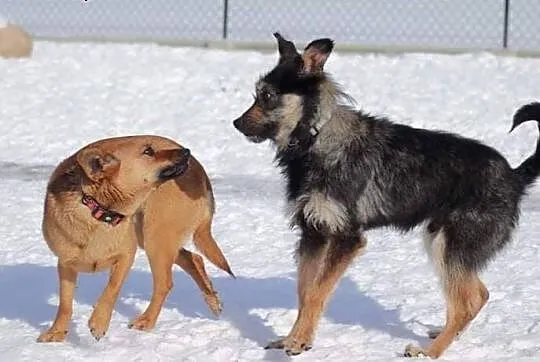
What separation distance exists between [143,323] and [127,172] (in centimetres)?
98

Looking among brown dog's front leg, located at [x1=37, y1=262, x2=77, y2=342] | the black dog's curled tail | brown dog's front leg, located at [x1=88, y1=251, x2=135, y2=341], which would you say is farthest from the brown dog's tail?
the black dog's curled tail

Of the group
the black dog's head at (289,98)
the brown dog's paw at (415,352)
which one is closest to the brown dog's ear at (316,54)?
the black dog's head at (289,98)

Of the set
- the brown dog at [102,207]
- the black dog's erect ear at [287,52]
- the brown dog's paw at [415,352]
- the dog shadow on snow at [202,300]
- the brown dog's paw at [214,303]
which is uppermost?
the black dog's erect ear at [287,52]

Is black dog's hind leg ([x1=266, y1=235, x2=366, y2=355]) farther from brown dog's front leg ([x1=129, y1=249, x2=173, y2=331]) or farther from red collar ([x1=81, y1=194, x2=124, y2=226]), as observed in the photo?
red collar ([x1=81, y1=194, x2=124, y2=226])

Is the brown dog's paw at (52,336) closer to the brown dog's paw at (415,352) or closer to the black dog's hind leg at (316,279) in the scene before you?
the black dog's hind leg at (316,279)

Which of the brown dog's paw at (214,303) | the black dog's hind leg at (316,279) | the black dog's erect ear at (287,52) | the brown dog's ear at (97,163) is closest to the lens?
the brown dog's ear at (97,163)

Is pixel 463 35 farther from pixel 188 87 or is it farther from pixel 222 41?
pixel 188 87

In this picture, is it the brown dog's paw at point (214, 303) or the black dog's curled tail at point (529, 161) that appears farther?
the brown dog's paw at point (214, 303)

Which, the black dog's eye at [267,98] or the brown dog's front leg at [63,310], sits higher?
the black dog's eye at [267,98]

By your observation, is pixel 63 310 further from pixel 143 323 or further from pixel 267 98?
pixel 267 98

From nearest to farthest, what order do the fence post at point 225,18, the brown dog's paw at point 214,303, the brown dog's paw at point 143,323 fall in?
the brown dog's paw at point 143,323
the brown dog's paw at point 214,303
the fence post at point 225,18

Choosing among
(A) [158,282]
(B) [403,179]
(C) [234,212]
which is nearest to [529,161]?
(B) [403,179]

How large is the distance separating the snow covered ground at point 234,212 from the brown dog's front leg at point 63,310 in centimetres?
11

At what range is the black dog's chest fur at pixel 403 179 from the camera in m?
5.93
